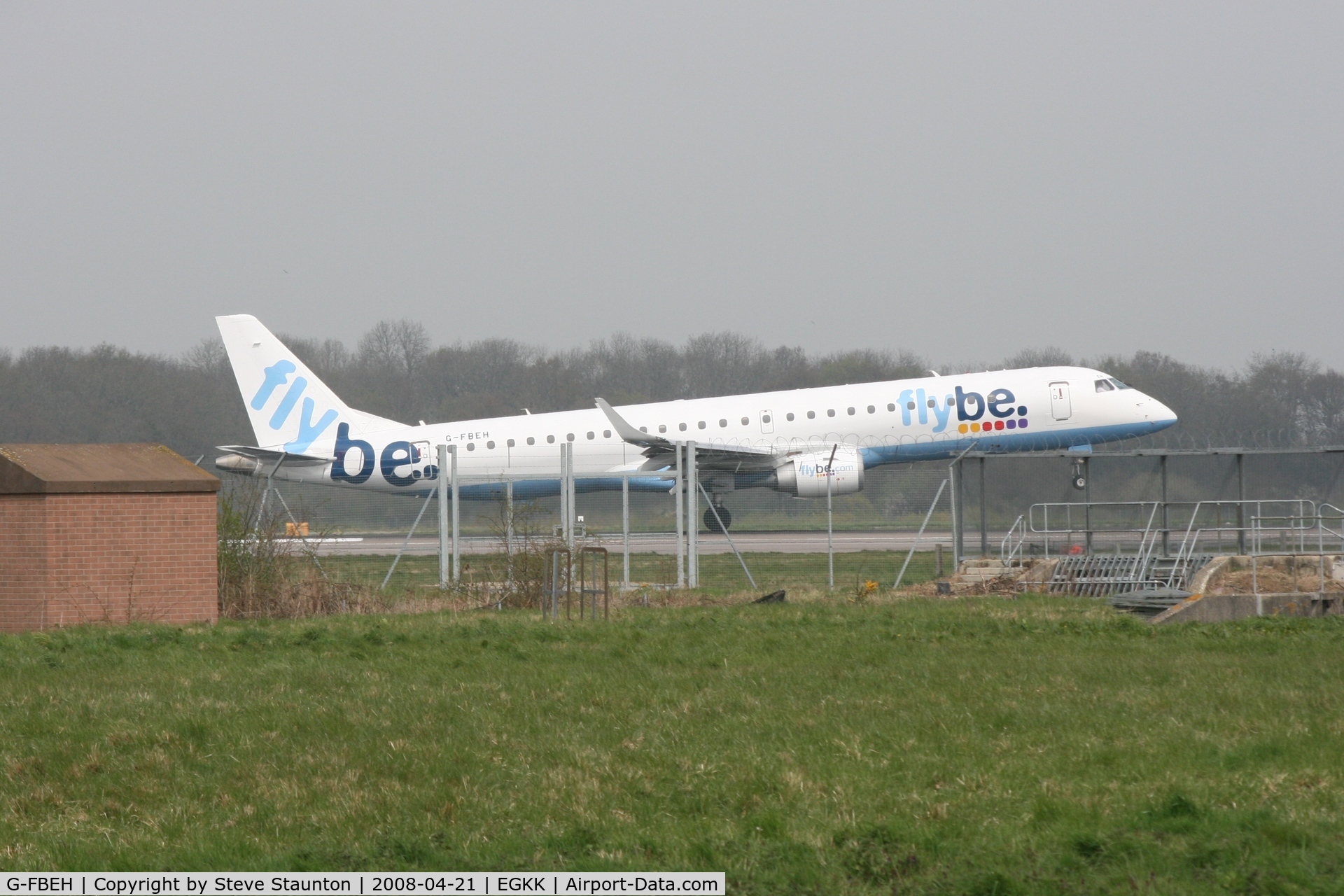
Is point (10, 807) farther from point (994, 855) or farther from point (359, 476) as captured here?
point (359, 476)

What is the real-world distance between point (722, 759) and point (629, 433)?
77.3 feet

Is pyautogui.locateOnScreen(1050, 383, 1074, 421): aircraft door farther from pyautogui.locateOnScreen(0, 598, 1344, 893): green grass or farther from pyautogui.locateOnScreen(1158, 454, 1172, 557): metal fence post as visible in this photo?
pyautogui.locateOnScreen(0, 598, 1344, 893): green grass

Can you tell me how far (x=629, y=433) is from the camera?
3056 centimetres

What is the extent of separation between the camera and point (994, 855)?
5375mm

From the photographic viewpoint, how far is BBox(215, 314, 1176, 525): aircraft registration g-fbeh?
30234 millimetres

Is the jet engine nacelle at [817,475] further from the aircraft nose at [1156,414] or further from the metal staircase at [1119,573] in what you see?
the metal staircase at [1119,573]

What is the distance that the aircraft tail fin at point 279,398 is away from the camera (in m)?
33.2

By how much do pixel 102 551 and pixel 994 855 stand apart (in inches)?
438

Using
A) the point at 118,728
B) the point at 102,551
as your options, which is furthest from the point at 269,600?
the point at 118,728

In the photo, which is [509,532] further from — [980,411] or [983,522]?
[980,411]

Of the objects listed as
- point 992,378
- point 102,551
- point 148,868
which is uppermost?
point 992,378

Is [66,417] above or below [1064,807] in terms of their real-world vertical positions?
above

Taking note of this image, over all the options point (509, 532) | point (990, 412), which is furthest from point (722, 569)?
point (990, 412)

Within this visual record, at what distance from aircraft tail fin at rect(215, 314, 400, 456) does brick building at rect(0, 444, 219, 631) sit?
743 inches
